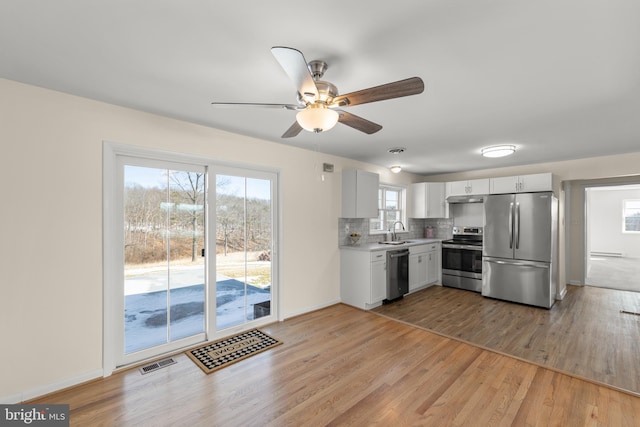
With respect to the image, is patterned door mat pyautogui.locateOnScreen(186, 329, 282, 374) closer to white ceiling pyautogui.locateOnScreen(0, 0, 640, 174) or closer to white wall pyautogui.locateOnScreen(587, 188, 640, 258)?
white ceiling pyautogui.locateOnScreen(0, 0, 640, 174)

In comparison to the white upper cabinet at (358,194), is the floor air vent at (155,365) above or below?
below

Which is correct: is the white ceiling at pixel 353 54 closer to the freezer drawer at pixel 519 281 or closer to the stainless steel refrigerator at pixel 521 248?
the stainless steel refrigerator at pixel 521 248

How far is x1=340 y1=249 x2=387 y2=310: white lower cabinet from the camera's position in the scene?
4.21 m

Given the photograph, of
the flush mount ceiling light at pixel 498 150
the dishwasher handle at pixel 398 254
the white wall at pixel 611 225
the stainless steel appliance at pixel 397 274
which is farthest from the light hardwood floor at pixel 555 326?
the white wall at pixel 611 225

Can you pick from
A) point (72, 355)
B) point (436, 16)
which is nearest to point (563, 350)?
point (436, 16)

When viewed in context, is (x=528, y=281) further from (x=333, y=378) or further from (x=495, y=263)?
(x=333, y=378)

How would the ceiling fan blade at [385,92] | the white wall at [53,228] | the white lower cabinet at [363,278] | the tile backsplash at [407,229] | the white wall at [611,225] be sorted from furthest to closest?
1. the white wall at [611,225]
2. the tile backsplash at [407,229]
3. the white lower cabinet at [363,278]
4. the white wall at [53,228]
5. the ceiling fan blade at [385,92]

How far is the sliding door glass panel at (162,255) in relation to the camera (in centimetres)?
268

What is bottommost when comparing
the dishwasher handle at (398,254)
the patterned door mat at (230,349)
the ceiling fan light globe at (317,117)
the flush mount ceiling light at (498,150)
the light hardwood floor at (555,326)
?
the light hardwood floor at (555,326)

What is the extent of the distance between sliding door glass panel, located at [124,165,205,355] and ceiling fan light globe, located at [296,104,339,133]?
1878 mm

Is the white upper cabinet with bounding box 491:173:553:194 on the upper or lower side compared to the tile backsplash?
upper

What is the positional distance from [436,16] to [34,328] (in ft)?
11.4

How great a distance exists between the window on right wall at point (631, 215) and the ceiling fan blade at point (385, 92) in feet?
37.1

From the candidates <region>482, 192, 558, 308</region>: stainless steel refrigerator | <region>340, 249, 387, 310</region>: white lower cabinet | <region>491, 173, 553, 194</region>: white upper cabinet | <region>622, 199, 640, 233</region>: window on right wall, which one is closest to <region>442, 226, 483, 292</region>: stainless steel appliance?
<region>482, 192, 558, 308</region>: stainless steel refrigerator
